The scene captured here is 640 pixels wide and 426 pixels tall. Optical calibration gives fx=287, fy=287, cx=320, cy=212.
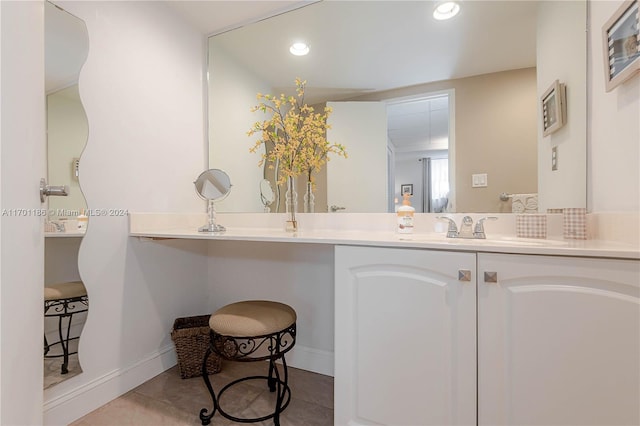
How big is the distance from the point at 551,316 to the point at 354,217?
1006 millimetres

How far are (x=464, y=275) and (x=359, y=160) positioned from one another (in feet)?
3.06

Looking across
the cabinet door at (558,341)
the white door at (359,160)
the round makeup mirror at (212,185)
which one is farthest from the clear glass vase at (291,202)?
the cabinet door at (558,341)

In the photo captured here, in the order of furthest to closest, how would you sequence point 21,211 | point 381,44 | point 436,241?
point 381,44, point 436,241, point 21,211

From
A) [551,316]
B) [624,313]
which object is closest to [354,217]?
[551,316]

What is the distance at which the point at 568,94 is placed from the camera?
49.4 inches

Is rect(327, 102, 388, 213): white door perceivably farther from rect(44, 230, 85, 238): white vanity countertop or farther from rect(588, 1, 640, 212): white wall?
rect(44, 230, 85, 238): white vanity countertop

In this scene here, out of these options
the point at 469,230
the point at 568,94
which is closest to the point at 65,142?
the point at 469,230

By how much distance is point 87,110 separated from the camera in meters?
1.41

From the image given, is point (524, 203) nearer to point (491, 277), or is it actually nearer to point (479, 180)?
point (479, 180)

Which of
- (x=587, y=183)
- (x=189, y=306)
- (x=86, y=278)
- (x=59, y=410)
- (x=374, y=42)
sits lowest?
(x=59, y=410)

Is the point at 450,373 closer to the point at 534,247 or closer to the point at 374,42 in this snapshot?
the point at 534,247

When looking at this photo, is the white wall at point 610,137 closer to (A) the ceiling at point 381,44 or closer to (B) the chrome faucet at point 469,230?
(A) the ceiling at point 381,44

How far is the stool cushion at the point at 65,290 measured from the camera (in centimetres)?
126

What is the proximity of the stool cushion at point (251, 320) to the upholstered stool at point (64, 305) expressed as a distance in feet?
2.16
